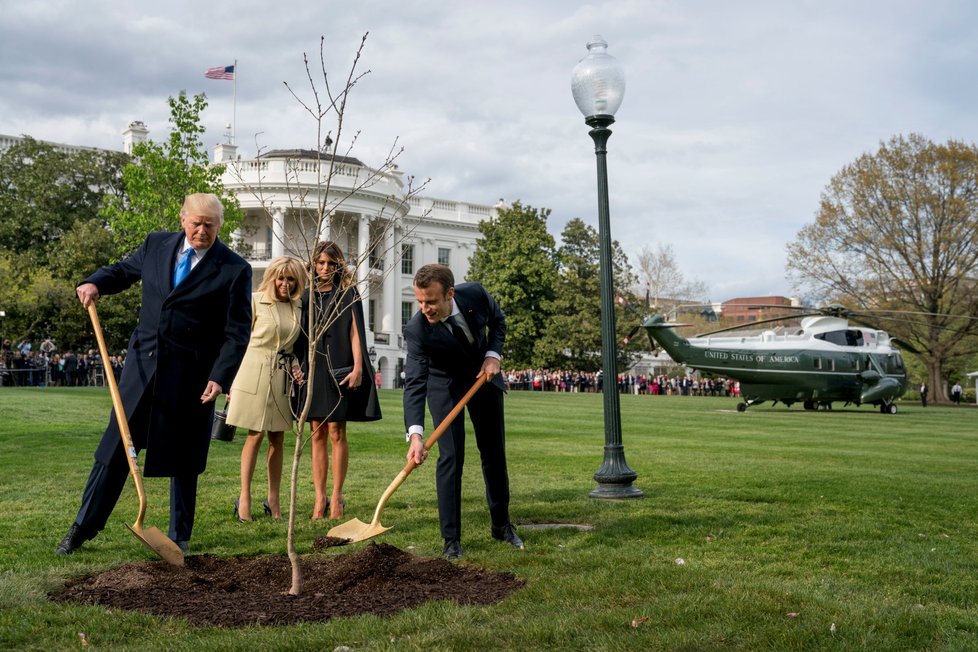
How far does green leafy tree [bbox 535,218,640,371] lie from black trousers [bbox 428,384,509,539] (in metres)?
55.4

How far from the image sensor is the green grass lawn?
13.3ft

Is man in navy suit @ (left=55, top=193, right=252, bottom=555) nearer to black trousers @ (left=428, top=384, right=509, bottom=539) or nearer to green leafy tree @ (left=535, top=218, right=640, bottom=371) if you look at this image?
black trousers @ (left=428, top=384, right=509, bottom=539)

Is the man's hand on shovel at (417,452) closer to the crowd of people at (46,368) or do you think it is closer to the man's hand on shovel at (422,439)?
the man's hand on shovel at (422,439)

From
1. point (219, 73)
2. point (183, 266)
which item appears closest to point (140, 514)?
point (183, 266)

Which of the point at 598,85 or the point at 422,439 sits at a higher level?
the point at 598,85

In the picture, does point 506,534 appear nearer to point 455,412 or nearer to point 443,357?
point 455,412

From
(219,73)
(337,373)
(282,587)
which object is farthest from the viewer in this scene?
(219,73)

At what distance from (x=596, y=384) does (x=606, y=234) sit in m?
53.1

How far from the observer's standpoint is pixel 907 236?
50.8m

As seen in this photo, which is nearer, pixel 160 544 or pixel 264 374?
pixel 160 544

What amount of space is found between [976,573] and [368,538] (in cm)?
370

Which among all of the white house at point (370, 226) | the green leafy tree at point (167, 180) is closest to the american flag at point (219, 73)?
the white house at point (370, 226)

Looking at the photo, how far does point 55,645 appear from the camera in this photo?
152 inches

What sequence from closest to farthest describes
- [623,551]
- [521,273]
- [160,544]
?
[160,544] < [623,551] < [521,273]
